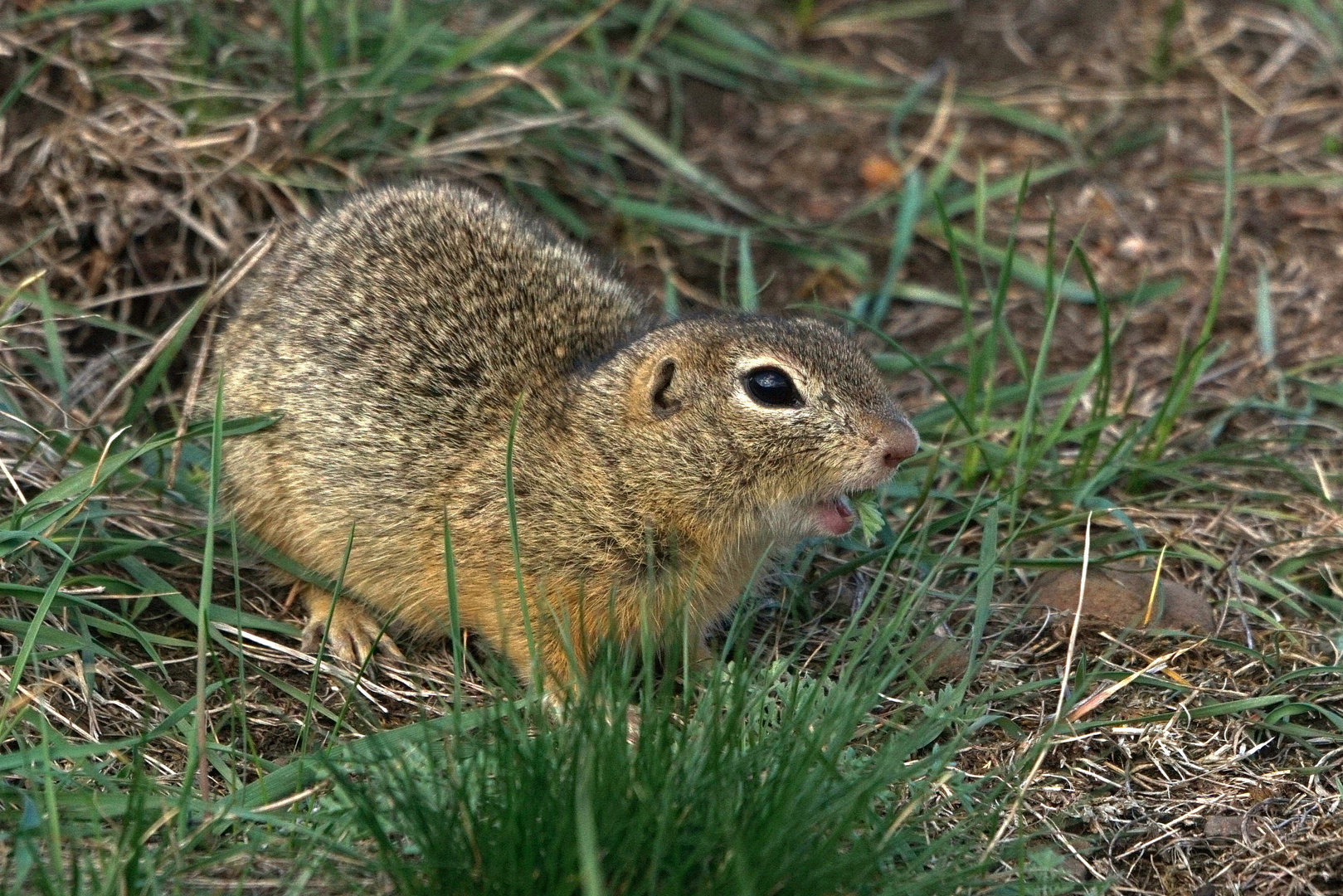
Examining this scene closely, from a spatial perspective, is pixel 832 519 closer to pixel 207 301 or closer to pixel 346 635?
pixel 346 635

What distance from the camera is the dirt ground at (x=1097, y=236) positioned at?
4.24 meters

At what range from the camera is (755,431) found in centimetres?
447

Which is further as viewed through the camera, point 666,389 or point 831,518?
point 666,389

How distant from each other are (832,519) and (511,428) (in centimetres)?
102

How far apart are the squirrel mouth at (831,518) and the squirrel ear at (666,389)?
1.73 ft

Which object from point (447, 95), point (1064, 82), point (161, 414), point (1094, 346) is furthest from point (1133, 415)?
point (161, 414)

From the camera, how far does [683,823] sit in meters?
3.34

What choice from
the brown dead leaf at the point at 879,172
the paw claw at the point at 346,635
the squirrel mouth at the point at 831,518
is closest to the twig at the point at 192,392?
the paw claw at the point at 346,635

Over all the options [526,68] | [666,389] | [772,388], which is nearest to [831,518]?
[772,388]

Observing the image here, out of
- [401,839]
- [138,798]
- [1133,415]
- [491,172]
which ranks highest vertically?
[491,172]

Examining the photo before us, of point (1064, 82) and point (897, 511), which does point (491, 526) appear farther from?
point (1064, 82)

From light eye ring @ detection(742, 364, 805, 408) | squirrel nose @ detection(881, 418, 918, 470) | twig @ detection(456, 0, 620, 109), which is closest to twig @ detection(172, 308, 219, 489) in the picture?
twig @ detection(456, 0, 620, 109)

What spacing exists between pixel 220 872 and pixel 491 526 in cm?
144

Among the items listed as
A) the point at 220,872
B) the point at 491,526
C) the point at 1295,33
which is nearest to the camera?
the point at 220,872
